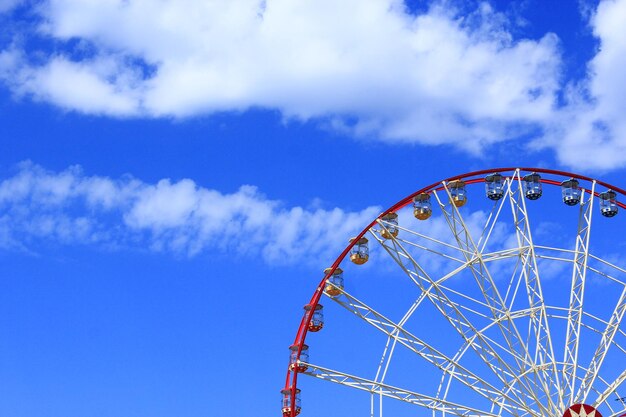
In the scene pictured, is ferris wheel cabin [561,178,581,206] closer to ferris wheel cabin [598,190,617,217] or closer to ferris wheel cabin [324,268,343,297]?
ferris wheel cabin [598,190,617,217]

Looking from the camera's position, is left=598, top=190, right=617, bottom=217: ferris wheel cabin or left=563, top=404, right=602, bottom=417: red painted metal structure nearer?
left=563, top=404, right=602, bottom=417: red painted metal structure

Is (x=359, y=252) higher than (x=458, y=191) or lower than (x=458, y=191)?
lower

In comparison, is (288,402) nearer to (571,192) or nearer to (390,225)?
(390,225)

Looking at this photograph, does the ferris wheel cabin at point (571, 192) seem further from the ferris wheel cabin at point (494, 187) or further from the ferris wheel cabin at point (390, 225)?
the ferris wheel cabin at point (390, 225)

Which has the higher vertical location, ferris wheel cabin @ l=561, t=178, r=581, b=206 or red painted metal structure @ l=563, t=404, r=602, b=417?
ferris wheel cabin @ l=561, t=178, r=581, b=206

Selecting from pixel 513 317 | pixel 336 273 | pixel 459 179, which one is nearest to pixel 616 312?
pixel 513 317

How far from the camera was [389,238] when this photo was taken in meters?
33.9

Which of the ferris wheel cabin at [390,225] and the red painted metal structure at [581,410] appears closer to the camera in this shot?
the red painted metal structure at [581,410]

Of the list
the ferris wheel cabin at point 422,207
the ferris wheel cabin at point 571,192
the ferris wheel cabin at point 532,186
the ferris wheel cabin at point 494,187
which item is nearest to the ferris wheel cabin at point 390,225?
the ferris wheel cabin at point 422,207

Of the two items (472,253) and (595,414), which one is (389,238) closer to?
(472,253)

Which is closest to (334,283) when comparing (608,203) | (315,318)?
(315,318)

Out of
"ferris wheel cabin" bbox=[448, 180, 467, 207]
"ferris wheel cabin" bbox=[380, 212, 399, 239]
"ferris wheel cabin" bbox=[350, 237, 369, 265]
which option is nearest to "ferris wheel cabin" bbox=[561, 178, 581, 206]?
"ferris wheel cabin" bbox=[448, 180, 467, 207]

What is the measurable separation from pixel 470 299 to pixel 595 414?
5.21m

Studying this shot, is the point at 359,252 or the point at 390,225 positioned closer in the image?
the point at 390,225
